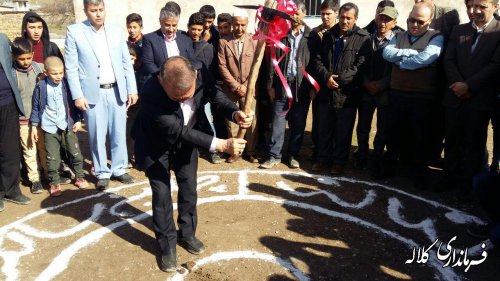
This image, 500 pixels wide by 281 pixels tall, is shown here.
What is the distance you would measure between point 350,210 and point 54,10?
2117 inches

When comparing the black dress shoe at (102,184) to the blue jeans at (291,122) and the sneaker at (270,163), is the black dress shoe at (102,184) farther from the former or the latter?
the blue jeans at (291,122)

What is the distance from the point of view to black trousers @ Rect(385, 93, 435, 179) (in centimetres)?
577

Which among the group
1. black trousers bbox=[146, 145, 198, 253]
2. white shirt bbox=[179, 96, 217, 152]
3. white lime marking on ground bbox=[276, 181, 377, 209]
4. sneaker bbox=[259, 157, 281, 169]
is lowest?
white lime marking on ground bbox=[276, 181, 377, 209]

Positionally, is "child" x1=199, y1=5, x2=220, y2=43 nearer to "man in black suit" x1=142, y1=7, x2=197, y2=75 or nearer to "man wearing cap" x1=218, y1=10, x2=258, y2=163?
"man wearing cap" x1=218, y1=10, x2=258, y2=163

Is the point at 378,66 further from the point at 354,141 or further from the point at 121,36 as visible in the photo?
the point at 121,36

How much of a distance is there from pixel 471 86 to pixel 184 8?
10080 millimetres

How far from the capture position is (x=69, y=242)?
475 cm

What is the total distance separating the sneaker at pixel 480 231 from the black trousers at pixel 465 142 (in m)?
0.96

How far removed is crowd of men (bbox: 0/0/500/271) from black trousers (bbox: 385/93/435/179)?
0.01 meters

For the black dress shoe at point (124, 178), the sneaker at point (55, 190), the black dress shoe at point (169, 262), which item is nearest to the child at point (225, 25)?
the black dress shoe at point (124, 178)

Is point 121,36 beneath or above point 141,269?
above

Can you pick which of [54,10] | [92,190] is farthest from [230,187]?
[54,10]

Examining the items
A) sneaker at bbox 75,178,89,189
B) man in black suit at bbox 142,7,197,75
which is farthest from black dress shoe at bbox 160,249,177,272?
man in black suit at bbox 142,7,197,75

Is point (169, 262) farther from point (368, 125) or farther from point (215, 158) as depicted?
point (368, 125)
